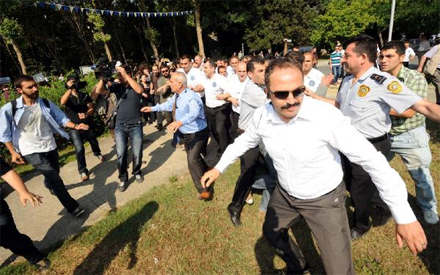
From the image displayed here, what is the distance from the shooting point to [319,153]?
Result: 6.43 ft

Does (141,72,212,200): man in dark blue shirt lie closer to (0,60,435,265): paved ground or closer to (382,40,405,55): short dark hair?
(0,60,435,265): paved ground

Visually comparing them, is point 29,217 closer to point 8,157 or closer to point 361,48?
point 8,157

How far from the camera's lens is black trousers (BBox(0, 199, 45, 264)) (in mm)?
2680

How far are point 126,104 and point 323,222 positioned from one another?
3.92 metres

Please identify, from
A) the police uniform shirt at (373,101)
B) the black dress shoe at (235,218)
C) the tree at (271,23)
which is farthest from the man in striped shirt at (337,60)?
the tree at (271,23)

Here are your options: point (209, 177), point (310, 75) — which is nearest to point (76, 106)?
point (209, 177)

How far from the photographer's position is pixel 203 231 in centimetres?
356

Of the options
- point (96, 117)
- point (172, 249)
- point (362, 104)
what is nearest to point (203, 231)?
point (172, 249)

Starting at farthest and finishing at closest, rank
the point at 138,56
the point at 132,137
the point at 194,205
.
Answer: the point at 138,56
the point at 132,137
the point at 194,205

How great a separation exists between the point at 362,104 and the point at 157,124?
6.77 m

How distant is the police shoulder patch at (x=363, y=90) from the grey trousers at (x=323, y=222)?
1086 mm

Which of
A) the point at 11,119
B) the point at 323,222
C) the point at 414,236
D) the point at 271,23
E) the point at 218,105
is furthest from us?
the point at 271,23

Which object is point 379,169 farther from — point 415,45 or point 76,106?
point 415,45

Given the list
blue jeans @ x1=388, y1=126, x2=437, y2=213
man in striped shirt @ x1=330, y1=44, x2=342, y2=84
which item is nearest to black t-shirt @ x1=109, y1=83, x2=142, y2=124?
blue jeans @ x1=388, y1=126, x2=437, y2=213
